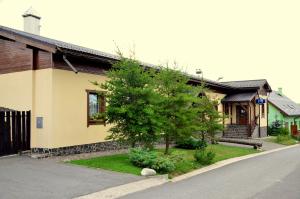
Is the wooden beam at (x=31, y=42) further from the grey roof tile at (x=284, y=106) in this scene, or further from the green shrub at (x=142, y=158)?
the grey roof tile at (x=284, y=106)

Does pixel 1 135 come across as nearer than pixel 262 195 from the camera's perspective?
No

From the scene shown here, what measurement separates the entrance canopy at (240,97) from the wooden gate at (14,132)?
23.4 m

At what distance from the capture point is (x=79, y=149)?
1772cm

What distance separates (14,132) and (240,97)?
987 inches

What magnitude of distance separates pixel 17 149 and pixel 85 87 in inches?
167

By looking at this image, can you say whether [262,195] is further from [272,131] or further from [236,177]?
[272,131]

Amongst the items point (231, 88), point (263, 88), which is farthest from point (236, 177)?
point (263, 88)

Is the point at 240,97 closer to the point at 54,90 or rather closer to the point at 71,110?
the point at 71,110

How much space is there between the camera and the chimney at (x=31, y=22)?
24422 millimetres

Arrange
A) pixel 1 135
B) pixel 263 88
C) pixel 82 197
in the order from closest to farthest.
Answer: pixel 82 197 < pixel 1 135 < pixel 263 88

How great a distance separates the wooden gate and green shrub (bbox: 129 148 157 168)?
4.83 metres

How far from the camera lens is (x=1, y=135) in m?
15.6

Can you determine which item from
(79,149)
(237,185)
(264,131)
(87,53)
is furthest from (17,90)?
(264,131)

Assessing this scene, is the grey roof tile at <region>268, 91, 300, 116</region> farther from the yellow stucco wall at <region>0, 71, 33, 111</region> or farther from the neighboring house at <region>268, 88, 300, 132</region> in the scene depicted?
the yellow stucco wall at <region>0, 71, 33, 111</region>
